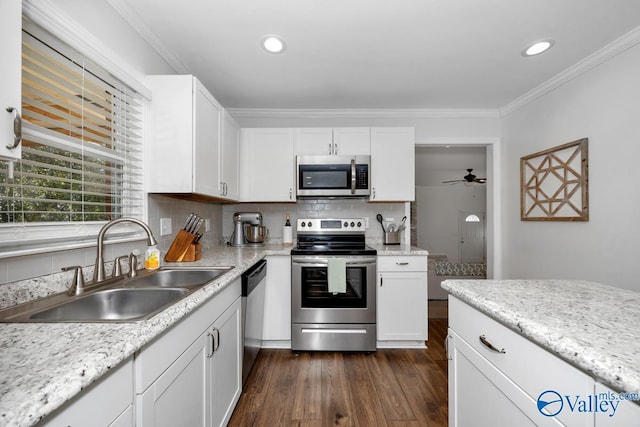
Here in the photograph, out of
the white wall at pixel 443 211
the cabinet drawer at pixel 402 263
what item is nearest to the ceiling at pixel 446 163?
the white wall at pixel 443 211

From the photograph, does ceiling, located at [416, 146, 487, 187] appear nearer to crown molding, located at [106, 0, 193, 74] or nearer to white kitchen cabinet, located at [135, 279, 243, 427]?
crown molding, located at [106, 0, 193, 74]

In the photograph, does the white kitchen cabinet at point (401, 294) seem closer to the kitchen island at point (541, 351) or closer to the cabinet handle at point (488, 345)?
the kitchen island at point (541, 351)

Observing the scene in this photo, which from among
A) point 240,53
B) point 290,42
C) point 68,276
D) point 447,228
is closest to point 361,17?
point 290,42

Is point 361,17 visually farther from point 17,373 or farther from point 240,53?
point 17,373

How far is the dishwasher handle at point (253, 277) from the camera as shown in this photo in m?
1.72

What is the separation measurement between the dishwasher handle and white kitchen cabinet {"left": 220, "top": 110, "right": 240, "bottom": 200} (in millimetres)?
634

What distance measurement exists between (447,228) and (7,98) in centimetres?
738

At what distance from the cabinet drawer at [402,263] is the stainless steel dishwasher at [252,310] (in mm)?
1022

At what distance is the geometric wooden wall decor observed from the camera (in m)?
2.04

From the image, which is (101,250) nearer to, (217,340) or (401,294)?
(217,340)

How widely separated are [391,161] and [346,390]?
6.60 ft

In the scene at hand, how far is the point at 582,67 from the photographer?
204 cm

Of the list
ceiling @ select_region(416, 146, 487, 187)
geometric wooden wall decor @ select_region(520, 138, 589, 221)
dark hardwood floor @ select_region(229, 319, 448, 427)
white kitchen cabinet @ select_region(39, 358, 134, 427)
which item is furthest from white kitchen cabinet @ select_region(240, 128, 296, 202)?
geometric wooden wall decor @ select_region(520, 138, 589, 221)

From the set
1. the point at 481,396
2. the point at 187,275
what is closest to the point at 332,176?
the point at 187,275
